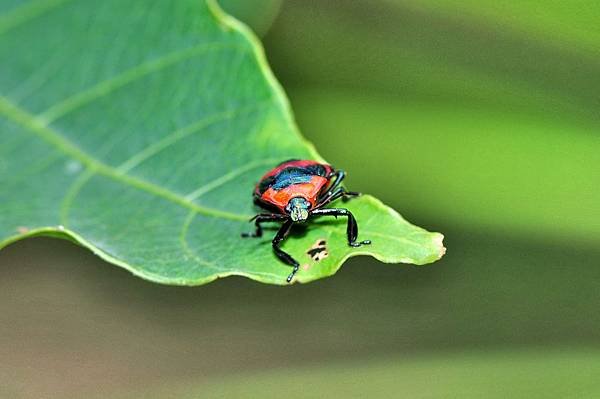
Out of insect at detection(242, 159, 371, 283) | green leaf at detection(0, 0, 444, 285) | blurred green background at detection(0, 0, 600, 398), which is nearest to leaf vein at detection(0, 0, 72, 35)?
green leaf at detection(0, 0, 444, 285)

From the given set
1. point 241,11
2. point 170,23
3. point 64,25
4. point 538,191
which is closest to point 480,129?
point 538,191

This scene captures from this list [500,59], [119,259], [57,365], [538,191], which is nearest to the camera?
[119,259]

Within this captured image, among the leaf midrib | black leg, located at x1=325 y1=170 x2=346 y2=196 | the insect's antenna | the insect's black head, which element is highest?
black leg, located at x1=325 y1=170 x2=346 y2=196

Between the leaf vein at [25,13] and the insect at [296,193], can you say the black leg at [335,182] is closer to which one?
the insect at [296,193]

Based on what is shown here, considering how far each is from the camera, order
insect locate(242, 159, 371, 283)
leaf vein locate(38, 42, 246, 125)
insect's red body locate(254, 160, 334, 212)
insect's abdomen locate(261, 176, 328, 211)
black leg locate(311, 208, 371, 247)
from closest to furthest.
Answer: black leg locate(311, 208, 371, 247) → leaf vein locate(38, 42, 246, 125) → insect locate(242, 159, 371, 283) → insect's red body locate(254, 160, 334, 212) → insect's abdomen locate(261, 176, 328, 211)

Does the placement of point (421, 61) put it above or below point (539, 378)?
above

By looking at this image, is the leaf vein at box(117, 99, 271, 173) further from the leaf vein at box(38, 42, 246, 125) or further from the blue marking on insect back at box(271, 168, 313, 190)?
the blue marking on insect back at box(271, 168, 313, 190)

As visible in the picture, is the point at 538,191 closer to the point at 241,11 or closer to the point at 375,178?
the point at 375,178

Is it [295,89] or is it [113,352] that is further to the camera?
[113,352]
